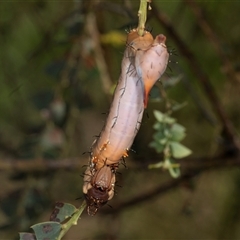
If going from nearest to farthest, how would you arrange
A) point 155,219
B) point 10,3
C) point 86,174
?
point 86,174
point 10,3
point 155,219

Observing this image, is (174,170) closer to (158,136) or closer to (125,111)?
(158,136)

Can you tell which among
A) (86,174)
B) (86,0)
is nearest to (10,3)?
(86,0)

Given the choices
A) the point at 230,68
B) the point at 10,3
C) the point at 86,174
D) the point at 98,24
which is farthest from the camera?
the point at 10,3

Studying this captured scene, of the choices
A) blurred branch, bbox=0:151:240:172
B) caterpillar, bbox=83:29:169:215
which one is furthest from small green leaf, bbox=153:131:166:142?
blurred branch, bbox=0:151:240:172

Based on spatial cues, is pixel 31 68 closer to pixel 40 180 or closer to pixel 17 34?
pixel 17 34

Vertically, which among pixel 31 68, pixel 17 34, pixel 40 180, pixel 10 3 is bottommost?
pixel 40 180

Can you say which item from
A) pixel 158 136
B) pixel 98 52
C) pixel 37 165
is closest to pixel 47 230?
pixel 158 136

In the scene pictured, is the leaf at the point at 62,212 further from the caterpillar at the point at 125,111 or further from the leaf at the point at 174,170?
the leaf at the point at 174,170
